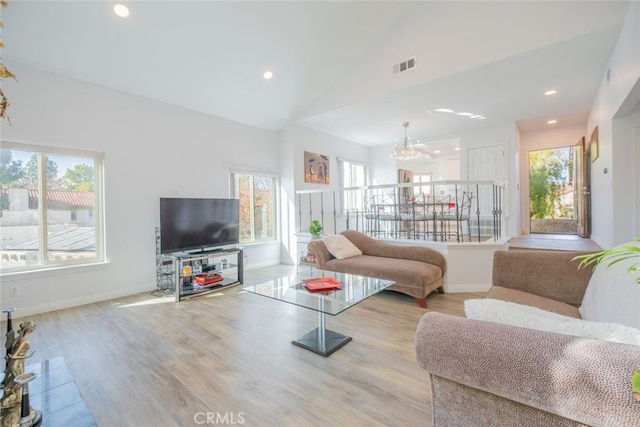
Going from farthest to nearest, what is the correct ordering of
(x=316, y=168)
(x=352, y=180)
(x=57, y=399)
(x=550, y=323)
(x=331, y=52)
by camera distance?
(x=352, y=180)
(x=316, y=168)
(x=331, y=52)
(x=57, y=399)
(x=550, y=323)

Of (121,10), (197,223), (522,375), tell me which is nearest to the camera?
(522,375)

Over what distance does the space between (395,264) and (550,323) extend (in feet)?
7.96

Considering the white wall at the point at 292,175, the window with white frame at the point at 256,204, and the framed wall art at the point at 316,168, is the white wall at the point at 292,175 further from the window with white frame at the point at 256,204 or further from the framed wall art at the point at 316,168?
the window with white frame at the point at 256,204

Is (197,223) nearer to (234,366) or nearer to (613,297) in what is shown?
(234,366)

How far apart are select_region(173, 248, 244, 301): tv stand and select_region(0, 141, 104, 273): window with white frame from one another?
112 centimetres

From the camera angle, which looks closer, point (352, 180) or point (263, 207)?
point (263, 207)

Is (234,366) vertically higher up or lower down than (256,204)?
lower down

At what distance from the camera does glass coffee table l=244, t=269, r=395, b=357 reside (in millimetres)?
2270

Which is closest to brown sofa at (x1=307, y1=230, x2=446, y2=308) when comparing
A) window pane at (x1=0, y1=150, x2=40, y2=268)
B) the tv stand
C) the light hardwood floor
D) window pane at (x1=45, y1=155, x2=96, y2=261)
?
the light hardwood floor

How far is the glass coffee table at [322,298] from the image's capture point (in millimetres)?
2270

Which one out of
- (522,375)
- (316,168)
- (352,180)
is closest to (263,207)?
(316,168)

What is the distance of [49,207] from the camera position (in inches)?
138

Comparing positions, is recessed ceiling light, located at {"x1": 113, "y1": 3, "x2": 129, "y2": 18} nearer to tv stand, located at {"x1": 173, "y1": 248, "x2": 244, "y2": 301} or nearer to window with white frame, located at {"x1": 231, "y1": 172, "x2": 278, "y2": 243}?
window with white frame, located at {"x1": 231, "y1": 172, "x2": 278, "y2": 243}

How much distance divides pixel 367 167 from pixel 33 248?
7.16 metres
